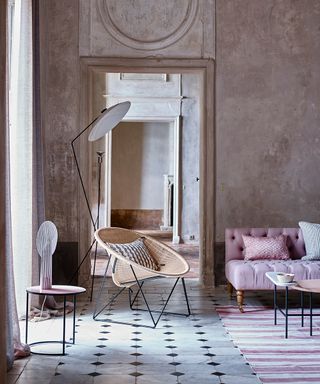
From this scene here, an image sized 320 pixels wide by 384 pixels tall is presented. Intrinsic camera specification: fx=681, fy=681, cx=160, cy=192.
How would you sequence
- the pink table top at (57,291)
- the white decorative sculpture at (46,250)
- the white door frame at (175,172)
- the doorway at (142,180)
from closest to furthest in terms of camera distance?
the pink table top at (57,291) → the white decorative sculpture at (46,250) → the white door frame at (175,172) → the doorway at (142,180)

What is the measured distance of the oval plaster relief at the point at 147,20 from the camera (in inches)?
340

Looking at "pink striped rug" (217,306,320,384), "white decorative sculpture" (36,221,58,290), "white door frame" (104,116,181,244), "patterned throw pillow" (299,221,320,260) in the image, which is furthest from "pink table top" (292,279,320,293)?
"white door frame" (104,116,181,244)

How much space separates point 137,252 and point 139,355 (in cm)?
188

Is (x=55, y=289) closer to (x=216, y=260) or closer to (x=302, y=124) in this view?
(x=216, y=260)

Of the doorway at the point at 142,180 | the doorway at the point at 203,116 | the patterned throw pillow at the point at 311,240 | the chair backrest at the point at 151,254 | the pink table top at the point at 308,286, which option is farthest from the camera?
the doorway at the point at 142,180

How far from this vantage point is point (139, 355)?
17.2 ft

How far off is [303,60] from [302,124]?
2.70 ft

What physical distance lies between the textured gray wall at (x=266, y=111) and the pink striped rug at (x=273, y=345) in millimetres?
1916

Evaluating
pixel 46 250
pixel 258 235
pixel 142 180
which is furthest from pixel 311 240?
pixel 142 180

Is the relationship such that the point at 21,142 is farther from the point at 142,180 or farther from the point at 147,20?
the point at 142,180

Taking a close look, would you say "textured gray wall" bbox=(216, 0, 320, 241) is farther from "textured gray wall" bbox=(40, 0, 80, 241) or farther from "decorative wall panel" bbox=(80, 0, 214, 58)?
"textured gray wall" bbox=(40, 0, 80, 241)

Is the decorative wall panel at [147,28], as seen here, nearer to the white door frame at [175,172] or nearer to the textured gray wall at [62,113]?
the textured gray wall at [62,113]

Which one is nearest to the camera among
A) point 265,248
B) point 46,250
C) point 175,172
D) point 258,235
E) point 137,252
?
point 46,250

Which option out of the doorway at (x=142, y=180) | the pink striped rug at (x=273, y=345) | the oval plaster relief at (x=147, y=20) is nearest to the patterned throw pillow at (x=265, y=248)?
the pink striped rug at (x=273, y=345)
